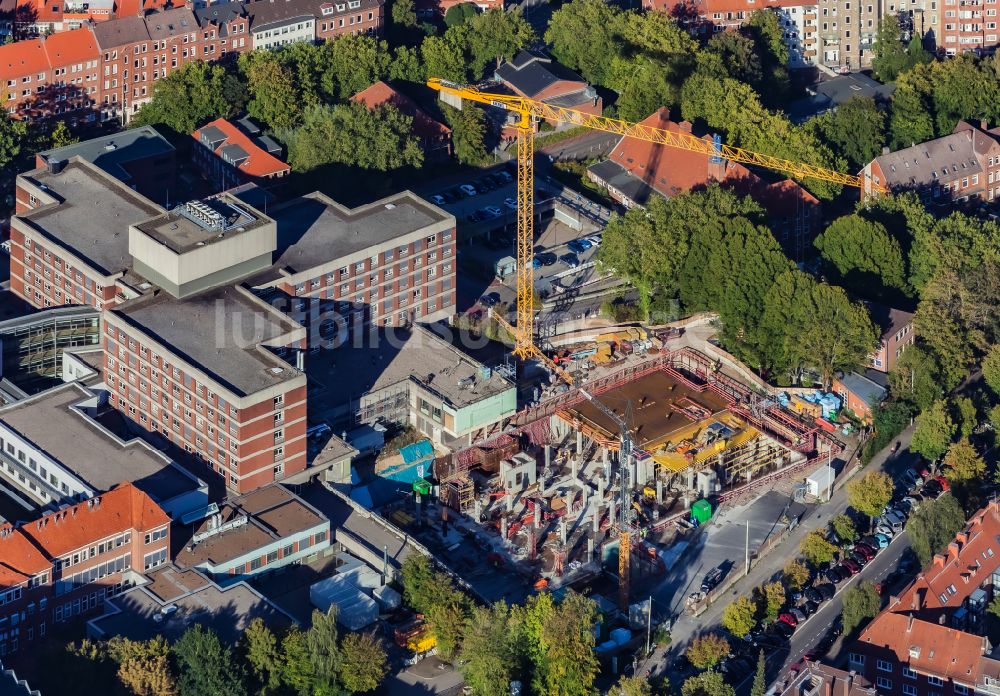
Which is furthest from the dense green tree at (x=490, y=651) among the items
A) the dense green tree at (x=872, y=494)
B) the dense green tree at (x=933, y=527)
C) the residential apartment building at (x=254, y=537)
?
the dense green tree at (x=872, y=494)

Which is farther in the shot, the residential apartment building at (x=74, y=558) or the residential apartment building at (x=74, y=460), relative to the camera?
the residential apartment building at (x=74, y=460)

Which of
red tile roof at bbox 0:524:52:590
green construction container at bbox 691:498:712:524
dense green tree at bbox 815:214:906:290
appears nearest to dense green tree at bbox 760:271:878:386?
dense green tree at bbox 815:214:906:290

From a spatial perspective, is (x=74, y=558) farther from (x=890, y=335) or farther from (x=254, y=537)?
(x=890, y=335)

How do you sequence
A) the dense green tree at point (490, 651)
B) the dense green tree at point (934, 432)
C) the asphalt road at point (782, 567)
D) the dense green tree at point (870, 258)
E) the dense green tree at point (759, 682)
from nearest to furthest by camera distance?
1. the dense green tree at point (759, 682)
2. the dense green tree at point (490, 651)
3. the asphalt road at point (782, 567)
4. the dense green tree at point (934, 432)
5. the dense green tree at point (870, 258)

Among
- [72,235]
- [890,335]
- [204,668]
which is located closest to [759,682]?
[204,668]

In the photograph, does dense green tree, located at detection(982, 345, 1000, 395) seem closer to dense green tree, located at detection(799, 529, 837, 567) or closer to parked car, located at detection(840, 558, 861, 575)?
parked car, located at detection(840, 558, 861, 575)

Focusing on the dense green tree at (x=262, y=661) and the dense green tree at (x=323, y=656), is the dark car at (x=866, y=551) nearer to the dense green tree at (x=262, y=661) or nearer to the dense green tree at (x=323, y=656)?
the dense green tree at (x=323, y=656)

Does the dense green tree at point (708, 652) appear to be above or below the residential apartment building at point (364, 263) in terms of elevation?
below
